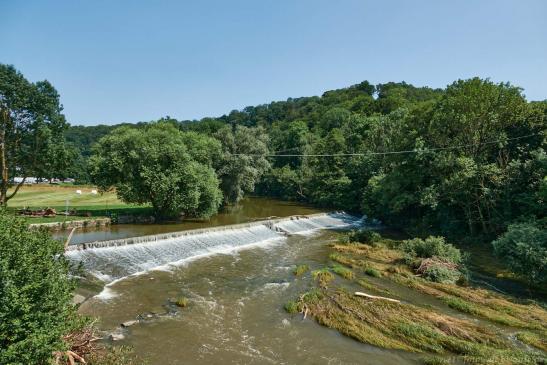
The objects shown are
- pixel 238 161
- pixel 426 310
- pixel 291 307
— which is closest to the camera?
pixel 426 310

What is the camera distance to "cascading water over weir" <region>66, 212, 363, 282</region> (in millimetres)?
18688

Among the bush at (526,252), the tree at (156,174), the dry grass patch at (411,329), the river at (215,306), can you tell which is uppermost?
the tree at (156,174)

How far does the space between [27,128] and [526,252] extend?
3232 centimetres

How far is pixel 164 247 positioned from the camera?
73.9 feet

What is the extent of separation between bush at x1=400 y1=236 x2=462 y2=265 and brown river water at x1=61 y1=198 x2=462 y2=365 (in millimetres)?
5788

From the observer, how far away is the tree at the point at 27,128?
79.0ft

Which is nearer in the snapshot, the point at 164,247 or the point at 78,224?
the point at 164,247

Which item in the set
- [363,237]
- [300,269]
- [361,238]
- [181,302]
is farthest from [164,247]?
[363,237]

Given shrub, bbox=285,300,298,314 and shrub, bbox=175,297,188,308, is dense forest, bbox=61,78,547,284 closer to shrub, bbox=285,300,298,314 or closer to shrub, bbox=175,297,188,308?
shrub, bbox=285,300,298,314

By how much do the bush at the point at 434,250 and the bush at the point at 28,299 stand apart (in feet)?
62.3

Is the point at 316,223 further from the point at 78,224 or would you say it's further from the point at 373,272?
the point at 78,224

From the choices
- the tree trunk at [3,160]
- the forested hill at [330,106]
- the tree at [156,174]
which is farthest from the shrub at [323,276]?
the forested hill at [330,106]

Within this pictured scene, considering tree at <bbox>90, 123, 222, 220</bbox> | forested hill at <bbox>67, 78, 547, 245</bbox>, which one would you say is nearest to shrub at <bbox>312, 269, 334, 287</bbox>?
forested hill at <bbox>67, 78, 547, 245</bbox>

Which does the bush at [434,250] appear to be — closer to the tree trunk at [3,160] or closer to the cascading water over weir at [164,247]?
the cascading water over weir at [164,247]
